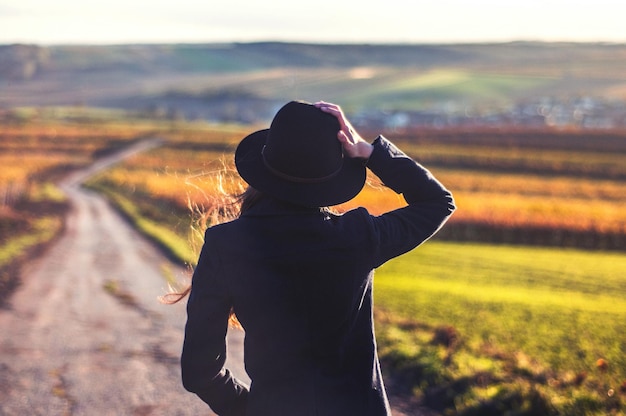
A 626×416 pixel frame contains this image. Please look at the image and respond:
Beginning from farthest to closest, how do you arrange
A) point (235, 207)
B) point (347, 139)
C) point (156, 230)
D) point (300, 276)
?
1. point (156, 230)
2. point (235, 207)
3. point (347, 139)
4. point (300, 276)

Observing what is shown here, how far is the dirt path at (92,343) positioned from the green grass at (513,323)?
2.21 metres

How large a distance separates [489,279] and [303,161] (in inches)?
561

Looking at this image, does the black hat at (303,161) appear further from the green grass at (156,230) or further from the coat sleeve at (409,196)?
the green grass at (156,230)

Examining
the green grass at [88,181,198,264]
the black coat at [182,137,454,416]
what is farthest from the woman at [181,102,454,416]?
the green grass at [88,181,198,264]

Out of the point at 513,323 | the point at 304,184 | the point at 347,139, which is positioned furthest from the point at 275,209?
the point at 513,323

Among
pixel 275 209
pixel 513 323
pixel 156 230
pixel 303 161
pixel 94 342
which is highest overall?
pixel 303 161

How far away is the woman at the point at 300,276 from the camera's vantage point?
2.53 m

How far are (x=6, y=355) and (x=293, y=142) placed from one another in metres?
6.34

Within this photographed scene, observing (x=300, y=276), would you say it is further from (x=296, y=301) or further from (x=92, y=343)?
(x=92, y=343)

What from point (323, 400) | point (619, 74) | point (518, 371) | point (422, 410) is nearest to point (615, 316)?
point (518, 371)

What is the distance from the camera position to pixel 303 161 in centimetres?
259

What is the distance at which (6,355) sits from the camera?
7.91 m

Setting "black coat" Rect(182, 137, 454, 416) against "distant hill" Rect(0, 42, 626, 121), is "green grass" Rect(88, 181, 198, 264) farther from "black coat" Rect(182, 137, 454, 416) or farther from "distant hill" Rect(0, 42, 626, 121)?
"distant hill" Rect(0, 42, 626, 121)

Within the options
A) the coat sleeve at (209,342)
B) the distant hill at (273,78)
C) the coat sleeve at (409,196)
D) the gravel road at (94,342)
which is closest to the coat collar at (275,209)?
the coat sleeve at (209,342)
